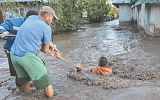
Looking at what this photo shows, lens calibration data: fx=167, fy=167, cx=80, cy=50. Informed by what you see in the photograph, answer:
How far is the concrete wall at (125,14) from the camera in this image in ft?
65.9

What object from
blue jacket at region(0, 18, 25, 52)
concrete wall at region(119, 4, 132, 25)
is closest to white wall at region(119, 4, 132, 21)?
concrete wall at region(119, 4, 132, 25)

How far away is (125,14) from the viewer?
20156mm

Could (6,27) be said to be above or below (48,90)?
above

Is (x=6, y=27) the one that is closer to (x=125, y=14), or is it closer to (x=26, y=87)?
(x=26, y=87)

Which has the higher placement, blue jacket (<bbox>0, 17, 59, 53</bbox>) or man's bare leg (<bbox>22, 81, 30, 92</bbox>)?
blue jacket (<bbox>0, 17, 59, 53</bbox>)

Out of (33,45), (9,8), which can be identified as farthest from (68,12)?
(33,45)

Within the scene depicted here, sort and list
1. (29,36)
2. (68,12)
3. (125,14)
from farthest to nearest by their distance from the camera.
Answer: (125,14) → (68,12) → (29,36)

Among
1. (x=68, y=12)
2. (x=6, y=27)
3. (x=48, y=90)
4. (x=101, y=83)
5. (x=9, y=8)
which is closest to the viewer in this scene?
(x=48, y=90)

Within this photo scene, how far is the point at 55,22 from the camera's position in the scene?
42.8ft

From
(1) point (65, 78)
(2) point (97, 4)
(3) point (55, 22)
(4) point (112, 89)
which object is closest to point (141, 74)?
(4) point (112, 89)

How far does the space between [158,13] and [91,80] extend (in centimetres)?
720

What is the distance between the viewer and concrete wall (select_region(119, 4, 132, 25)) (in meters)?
20.1

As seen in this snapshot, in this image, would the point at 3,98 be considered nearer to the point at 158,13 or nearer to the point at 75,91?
the point at 75,91

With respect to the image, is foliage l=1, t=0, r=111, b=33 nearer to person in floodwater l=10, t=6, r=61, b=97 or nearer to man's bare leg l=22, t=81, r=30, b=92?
man's bare leg l=22, t=81, r=30, b=92
